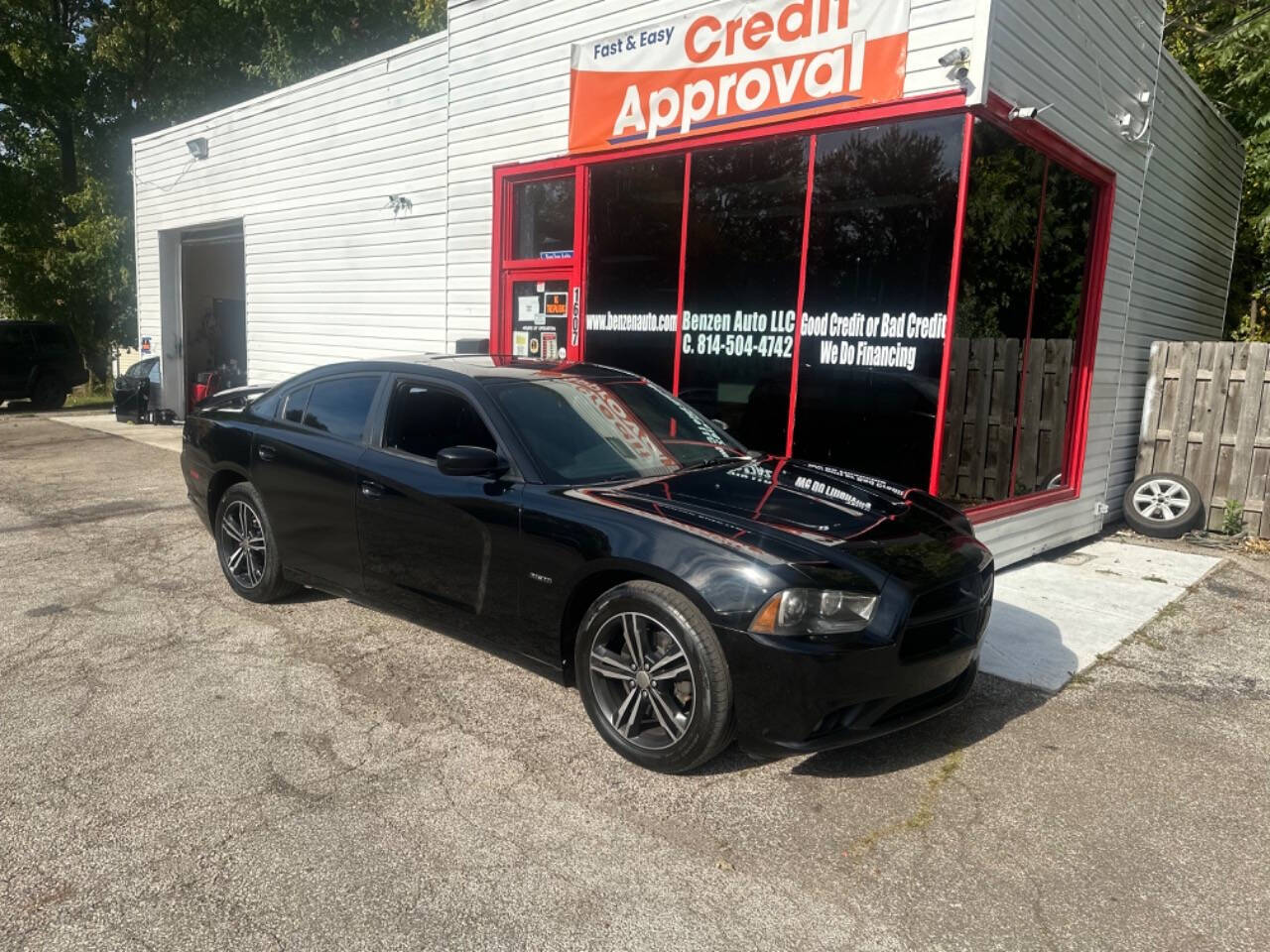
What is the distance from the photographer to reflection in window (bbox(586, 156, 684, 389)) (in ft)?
25.2

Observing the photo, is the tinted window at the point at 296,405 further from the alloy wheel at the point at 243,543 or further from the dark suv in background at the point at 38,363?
the dark suv in background at the point at 38,363

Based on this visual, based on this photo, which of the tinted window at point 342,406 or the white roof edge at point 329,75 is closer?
the tinted window at point 342,406

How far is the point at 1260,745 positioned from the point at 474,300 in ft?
26.0

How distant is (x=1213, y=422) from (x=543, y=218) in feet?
22.2

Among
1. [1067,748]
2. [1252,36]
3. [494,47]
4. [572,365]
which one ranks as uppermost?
[1252,36]

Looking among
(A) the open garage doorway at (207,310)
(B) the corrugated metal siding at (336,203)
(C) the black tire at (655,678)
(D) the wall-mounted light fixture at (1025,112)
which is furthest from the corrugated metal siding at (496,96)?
(A) the open garage doorway at (207,310)

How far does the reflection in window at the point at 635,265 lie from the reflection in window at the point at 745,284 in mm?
212

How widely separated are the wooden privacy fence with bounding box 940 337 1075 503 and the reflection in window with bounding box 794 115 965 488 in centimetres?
26

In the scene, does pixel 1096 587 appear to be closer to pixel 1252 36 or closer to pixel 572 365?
pixel 572 365

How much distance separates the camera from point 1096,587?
6520 mm

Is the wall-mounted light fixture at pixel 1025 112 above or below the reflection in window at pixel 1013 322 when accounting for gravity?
above

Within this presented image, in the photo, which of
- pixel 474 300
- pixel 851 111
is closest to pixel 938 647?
pixel 851 111

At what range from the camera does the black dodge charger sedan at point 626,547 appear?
3.14 meters

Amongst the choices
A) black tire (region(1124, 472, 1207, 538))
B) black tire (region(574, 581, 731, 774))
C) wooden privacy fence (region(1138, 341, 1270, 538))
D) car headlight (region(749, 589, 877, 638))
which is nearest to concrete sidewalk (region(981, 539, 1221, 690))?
black tire (region(1124, 472, 1207, 538))
